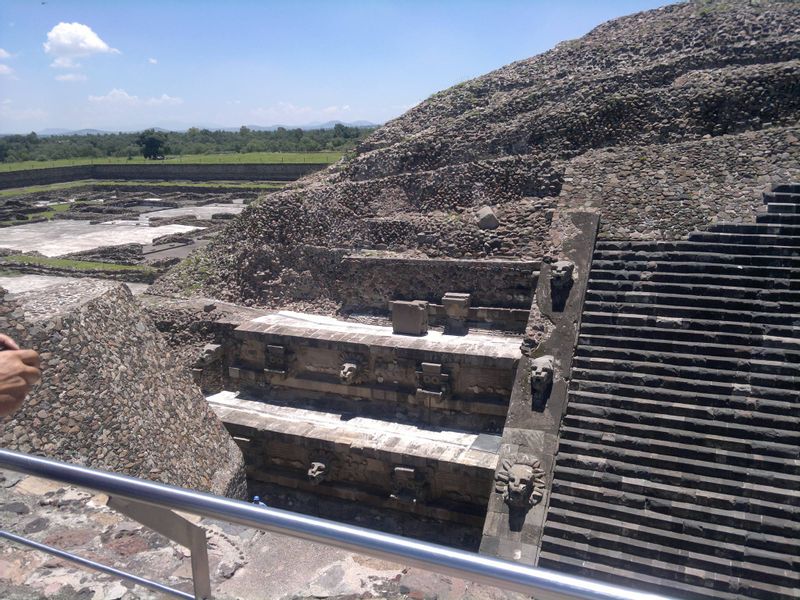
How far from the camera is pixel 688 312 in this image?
8695 mm

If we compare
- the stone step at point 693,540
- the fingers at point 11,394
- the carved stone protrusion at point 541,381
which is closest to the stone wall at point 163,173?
the carved stone protrusion at point 541,381

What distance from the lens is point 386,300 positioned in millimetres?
13125

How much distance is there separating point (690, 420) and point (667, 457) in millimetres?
637

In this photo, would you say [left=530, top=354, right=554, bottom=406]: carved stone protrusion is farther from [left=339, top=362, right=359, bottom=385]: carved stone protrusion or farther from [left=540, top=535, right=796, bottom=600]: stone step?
[left=339, top=362, right=359, bottom=385]: carved stone protrusion

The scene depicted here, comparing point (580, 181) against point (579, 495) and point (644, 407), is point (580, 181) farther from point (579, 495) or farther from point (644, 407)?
point (579, 495)

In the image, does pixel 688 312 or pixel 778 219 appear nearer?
pixel 688 312

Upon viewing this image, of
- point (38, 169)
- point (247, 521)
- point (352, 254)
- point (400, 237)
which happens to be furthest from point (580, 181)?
point (38, 169)

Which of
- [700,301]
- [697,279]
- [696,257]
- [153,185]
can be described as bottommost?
[153,185]

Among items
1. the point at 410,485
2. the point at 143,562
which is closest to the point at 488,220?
the point at 410,485

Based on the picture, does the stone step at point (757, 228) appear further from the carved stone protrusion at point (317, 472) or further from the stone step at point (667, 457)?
the carved stone protrusion at point (317, 472)

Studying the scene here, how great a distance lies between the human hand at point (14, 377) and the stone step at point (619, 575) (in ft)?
18.6

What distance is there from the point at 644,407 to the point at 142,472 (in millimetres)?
6204

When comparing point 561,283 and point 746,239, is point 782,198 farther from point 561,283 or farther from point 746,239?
point 561,283

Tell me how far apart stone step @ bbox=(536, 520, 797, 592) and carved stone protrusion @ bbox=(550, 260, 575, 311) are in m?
3.48
